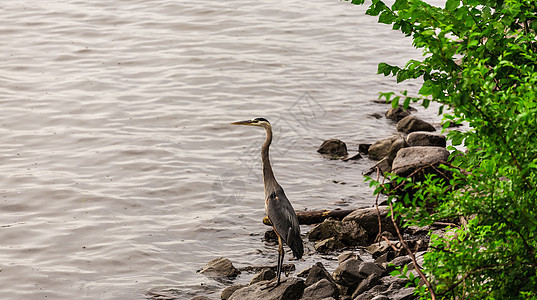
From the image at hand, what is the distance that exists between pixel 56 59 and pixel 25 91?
7.49 feet

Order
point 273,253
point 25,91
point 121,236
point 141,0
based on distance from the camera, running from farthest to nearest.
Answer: point 141,0, point 25,91, point 121,236, point 273,253

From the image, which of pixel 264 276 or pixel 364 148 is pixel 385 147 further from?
pixel 264 276

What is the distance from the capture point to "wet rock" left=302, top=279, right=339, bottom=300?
24.7ft

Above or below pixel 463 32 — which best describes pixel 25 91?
below

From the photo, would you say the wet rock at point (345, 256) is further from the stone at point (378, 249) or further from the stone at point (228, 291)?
the stone at point (228, 291)

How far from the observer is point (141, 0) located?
2273 centimetres

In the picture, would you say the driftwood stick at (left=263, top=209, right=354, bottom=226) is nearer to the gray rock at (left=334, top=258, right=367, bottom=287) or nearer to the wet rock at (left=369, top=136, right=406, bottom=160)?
the gray rock at (left=334, top=258, right=367, bottom=287)

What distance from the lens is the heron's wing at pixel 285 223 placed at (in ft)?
27.7

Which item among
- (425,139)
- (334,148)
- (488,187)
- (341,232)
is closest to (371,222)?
(341,232)

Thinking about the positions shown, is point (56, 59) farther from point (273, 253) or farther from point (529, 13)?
point (529, 13)

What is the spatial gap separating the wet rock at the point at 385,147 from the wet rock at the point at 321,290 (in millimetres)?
5125

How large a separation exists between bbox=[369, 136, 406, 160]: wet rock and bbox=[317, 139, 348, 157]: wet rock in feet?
1.75

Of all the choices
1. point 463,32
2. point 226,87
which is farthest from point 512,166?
point 226,87

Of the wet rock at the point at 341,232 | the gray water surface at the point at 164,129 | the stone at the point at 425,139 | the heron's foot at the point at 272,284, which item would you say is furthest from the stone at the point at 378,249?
the stone at the point at 425,139
